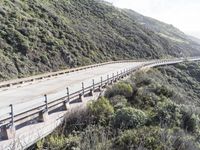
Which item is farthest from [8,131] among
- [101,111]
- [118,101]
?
[118,101]

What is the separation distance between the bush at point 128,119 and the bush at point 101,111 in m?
0.53

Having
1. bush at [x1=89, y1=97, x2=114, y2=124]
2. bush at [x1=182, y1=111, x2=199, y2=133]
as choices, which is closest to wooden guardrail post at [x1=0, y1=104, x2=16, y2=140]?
bush at [x1=89, y1=97, x2=114, y2=124]

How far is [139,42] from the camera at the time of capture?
9219cm

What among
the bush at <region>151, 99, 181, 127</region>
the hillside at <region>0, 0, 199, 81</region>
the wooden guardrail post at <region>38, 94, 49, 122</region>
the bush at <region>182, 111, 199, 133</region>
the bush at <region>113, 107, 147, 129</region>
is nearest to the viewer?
the wooden guardrail post at <region>38, 94, 49, 122</region>

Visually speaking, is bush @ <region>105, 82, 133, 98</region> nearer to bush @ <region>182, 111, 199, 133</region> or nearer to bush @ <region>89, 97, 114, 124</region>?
bush @ <region>89, 97, 114, 124</region>

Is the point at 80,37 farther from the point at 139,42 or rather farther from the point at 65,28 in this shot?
the point at 139,42

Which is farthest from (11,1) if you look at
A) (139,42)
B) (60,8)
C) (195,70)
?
(139,42)

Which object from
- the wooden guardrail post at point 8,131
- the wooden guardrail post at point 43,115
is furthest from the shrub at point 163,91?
the wooden guardrail post at point 8,131

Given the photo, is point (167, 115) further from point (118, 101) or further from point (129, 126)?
point (118, 101)

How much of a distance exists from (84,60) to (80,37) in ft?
25.6

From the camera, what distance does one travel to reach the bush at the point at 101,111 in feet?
54.0

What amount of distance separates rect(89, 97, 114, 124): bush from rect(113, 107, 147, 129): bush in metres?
0.53

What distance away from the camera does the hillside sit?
4597cm

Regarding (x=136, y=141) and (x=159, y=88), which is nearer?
(x=136, y=141)
